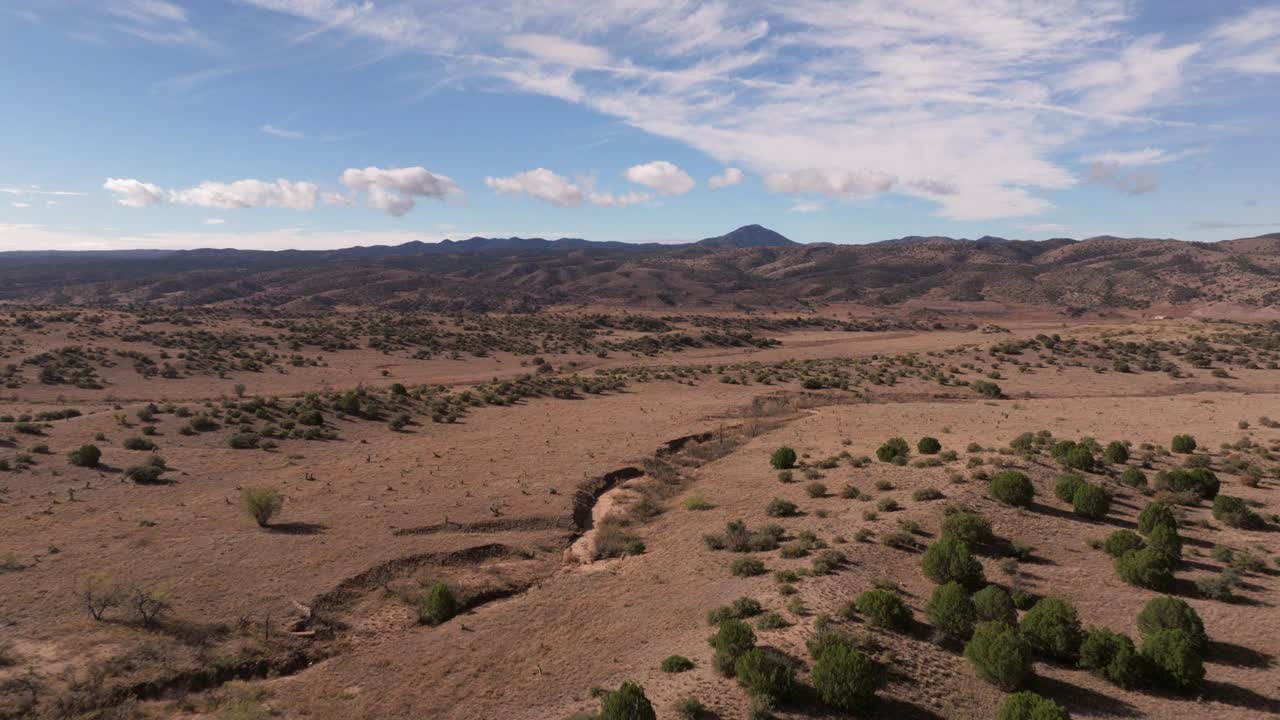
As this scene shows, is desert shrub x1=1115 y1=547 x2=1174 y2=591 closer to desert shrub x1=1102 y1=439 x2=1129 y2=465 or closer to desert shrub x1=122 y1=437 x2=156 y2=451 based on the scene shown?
desert shrub x1=1102 y1=439 x2=1129 y2=465

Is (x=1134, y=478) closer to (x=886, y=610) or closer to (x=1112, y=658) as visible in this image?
(x=1112, y=658)

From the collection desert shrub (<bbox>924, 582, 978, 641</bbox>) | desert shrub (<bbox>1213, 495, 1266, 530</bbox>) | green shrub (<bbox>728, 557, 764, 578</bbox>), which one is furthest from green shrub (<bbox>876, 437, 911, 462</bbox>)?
desert shrub (<bbox>924, 582, 978, 641</bbox>)

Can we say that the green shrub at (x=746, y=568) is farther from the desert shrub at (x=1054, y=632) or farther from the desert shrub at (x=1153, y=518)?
the desert shrub at (x=1153, y=518)

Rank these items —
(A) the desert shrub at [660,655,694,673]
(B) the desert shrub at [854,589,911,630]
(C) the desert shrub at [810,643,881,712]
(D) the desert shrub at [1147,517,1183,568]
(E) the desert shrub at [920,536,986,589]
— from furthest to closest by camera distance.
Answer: (D) the desert shrub at [1147,517,1183,568] → (E) the desert shrub at [920,536,986,589] → (B) the desert shrub at [854,589,911,630] → (A) the desert shrub at [660,655,694,673] → (C) the desert shrub at [810,643,881,712]

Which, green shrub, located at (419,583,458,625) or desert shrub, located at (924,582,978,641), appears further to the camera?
green shrub, located at (419,583,458,625)

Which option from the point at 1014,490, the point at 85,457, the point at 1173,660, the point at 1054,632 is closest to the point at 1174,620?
the point at 1173,660

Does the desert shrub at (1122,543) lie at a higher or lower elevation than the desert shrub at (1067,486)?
lower

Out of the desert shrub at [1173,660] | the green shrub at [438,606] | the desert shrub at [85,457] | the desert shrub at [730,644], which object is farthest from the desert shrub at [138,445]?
the desert shrub at [1173,660]
